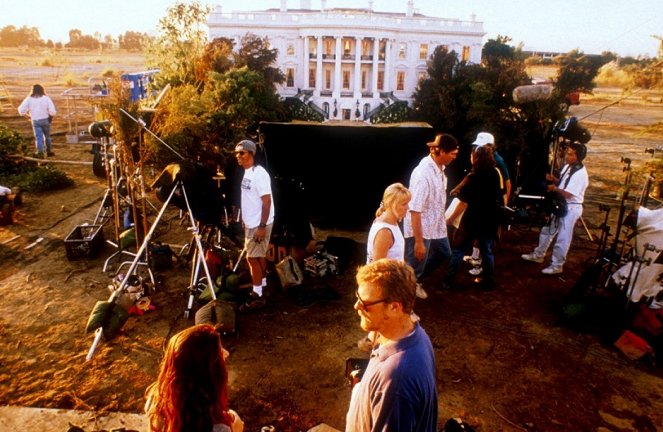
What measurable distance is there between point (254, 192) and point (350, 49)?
50.3 metres

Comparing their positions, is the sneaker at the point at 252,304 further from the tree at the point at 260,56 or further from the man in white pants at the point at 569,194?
the tree at the point at 260,56

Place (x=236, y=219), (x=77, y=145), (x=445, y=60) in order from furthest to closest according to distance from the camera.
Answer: (x=445, y=60) < (x=77, y=145) < (x=236, y=219)

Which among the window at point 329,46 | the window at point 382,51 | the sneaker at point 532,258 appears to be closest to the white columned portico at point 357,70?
the window at point 382,51

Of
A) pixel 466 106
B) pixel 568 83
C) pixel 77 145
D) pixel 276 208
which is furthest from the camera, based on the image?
pixel 568 83

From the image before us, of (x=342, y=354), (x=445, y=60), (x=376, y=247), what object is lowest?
(x=342, y=354)

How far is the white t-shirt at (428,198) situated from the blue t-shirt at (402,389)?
10.8 ft

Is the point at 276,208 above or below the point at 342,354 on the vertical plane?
above

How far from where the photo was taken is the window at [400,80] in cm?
5169

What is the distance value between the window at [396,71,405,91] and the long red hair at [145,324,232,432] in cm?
5282

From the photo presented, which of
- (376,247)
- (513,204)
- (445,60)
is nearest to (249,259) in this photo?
(376,247)

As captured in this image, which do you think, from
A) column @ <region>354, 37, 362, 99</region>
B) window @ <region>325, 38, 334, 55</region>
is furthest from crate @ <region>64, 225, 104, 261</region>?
window @ <region>325, 38, 334, 55</region>

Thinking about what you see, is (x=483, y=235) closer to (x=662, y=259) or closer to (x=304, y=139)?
(x=662, y=259)

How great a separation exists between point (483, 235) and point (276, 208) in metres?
3.36

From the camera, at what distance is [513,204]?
29.3ft
